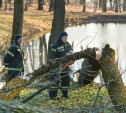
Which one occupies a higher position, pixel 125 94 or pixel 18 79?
pixel 18 79

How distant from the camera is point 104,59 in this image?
725 centimetres

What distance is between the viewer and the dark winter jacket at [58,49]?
281 inches

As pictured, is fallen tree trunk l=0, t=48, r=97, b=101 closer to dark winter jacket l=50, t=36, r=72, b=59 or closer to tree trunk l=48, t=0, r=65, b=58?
dark winter jacket l=50, t=36, r=72, b=59

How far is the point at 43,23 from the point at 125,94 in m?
24.3

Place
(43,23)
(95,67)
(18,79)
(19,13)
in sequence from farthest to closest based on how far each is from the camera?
(43,23), (19,13), (95,67), (18,79)

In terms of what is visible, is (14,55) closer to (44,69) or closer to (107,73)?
(44,69)

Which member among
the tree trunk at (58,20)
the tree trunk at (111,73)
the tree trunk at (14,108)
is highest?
the tree trunk at (58,20)

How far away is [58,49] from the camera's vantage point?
7156mm

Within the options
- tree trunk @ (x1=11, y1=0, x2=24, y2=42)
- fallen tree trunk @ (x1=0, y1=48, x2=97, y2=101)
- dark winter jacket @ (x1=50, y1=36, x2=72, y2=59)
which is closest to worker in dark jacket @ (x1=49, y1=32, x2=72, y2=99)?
dark winter jacket @ (x1=50, y1=36, x2=72, y2=59)

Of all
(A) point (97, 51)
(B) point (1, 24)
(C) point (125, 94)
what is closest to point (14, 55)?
(A) point (97, 51)

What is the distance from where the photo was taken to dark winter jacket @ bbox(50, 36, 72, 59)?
714 cm

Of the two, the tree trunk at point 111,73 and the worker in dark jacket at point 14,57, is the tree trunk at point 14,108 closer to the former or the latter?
the tree trunk at point 111,73

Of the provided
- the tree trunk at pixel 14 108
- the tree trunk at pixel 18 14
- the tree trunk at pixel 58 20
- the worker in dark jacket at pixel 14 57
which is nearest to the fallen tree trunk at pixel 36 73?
the worker in dark jacket at pixel 14 57

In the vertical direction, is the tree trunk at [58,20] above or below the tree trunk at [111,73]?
above
